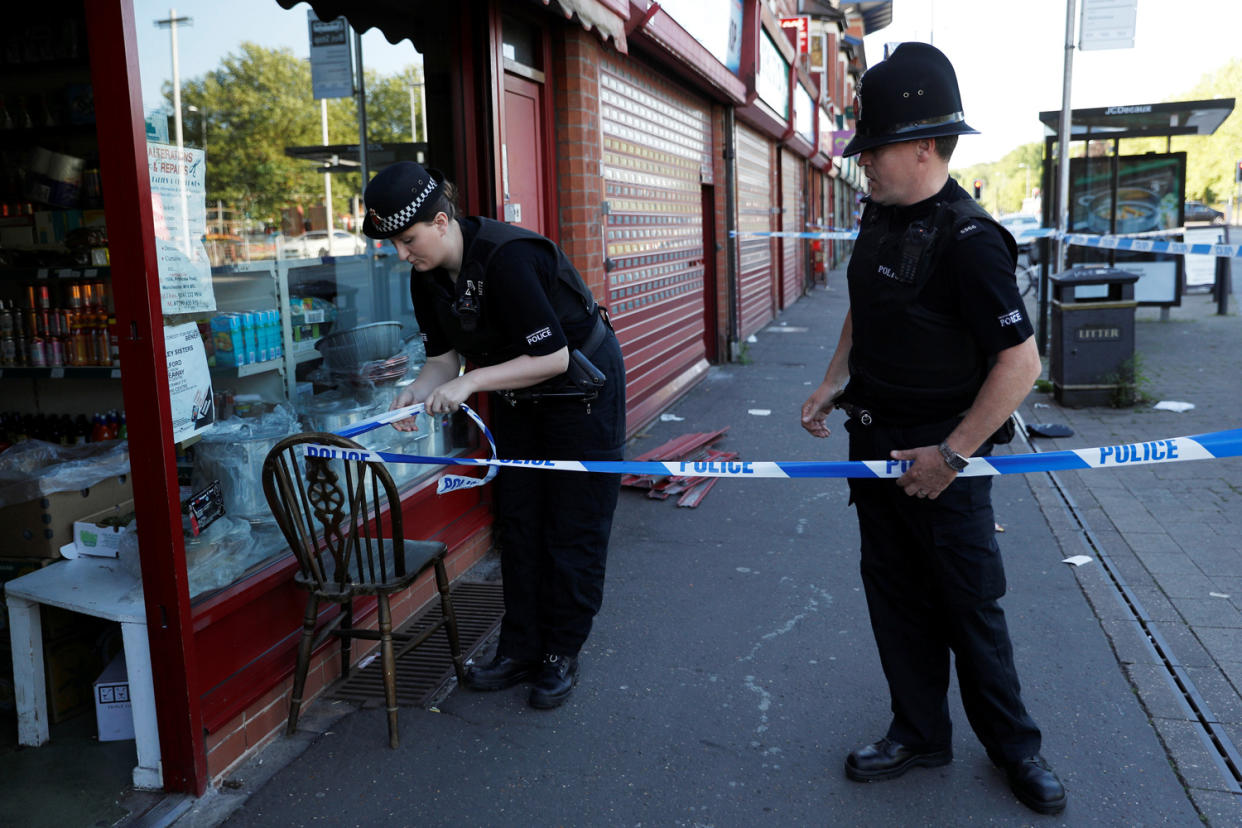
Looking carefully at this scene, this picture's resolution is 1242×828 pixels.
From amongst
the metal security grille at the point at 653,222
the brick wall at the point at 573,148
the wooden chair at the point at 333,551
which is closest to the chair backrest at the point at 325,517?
the wooden chair at the point at 333,551

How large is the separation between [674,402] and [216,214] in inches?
234

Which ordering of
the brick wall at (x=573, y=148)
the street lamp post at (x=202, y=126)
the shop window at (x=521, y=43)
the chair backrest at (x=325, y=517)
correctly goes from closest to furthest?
the chair backrest at (x=325, y=517) < the street lamp post at (x=202, y=126) < the shop window at (x=521, y=43) < the brick wall at (x=573, y=148)

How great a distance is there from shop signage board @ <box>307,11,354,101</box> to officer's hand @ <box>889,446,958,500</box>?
354cm

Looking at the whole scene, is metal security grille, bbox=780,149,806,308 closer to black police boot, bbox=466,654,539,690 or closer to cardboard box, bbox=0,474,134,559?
black police boot, bbox=466,654,539,690

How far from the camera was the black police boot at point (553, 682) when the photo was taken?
368cm

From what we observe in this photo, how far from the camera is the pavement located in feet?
10.1

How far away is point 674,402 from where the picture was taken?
9492mm

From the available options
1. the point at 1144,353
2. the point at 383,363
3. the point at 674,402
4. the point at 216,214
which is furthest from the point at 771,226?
the point at 216,214

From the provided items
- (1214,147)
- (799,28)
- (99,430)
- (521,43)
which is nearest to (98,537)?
(99,430)

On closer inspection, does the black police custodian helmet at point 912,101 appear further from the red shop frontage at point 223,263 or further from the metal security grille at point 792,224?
the metal security grille at point 792,224

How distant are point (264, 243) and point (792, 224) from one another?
54.4 feet

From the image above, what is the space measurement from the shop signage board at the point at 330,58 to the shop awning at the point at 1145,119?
31.8 ft

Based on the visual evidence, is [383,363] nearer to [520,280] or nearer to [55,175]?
[55,175]

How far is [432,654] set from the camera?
4.20m
